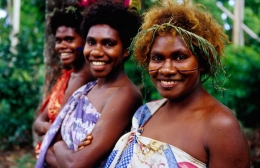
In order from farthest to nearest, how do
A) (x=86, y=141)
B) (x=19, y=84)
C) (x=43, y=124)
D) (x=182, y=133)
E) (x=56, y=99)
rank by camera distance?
(x=19, y=84)
(x=56, y=99)
(x=43, y=124)
(x=86, y=141)
(x=182, y=133)

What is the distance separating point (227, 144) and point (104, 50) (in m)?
1.22

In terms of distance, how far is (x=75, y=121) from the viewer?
2.93m

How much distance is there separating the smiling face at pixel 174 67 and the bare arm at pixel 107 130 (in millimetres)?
481

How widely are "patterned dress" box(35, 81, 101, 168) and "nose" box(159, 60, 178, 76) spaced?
73 cm

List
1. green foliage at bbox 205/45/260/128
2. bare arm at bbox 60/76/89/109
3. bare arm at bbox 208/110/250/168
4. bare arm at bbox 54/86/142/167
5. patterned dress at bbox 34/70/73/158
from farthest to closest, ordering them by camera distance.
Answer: green foliage at bbox 205/45/260/128 → patterned dress at bbox 34/70/73/158 → bare arm at bbox 60/76/89/109 → bare arm at bbox 54/86/142/167 → bare arm at bbox 208/110/250/168

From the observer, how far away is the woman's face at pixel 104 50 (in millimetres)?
2867

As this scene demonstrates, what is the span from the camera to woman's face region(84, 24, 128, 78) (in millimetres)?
2867

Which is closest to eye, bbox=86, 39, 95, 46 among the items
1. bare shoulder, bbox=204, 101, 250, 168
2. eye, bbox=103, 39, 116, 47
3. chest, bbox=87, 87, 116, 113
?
eye, bbox=103, 39, 116, 47

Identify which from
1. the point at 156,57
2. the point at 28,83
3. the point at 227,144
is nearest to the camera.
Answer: the point at 227,144

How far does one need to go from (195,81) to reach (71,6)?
1.86 metres

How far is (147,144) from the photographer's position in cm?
230

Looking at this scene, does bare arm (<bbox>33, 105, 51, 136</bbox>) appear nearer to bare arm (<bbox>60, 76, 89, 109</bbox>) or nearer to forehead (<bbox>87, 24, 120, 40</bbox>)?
bare arm (<bbox>60, 76, 89, 109</bbox>)

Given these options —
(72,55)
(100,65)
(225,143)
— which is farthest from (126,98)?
(72,55)

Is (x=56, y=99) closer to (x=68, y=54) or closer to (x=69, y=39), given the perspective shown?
(x=68, y=54)
